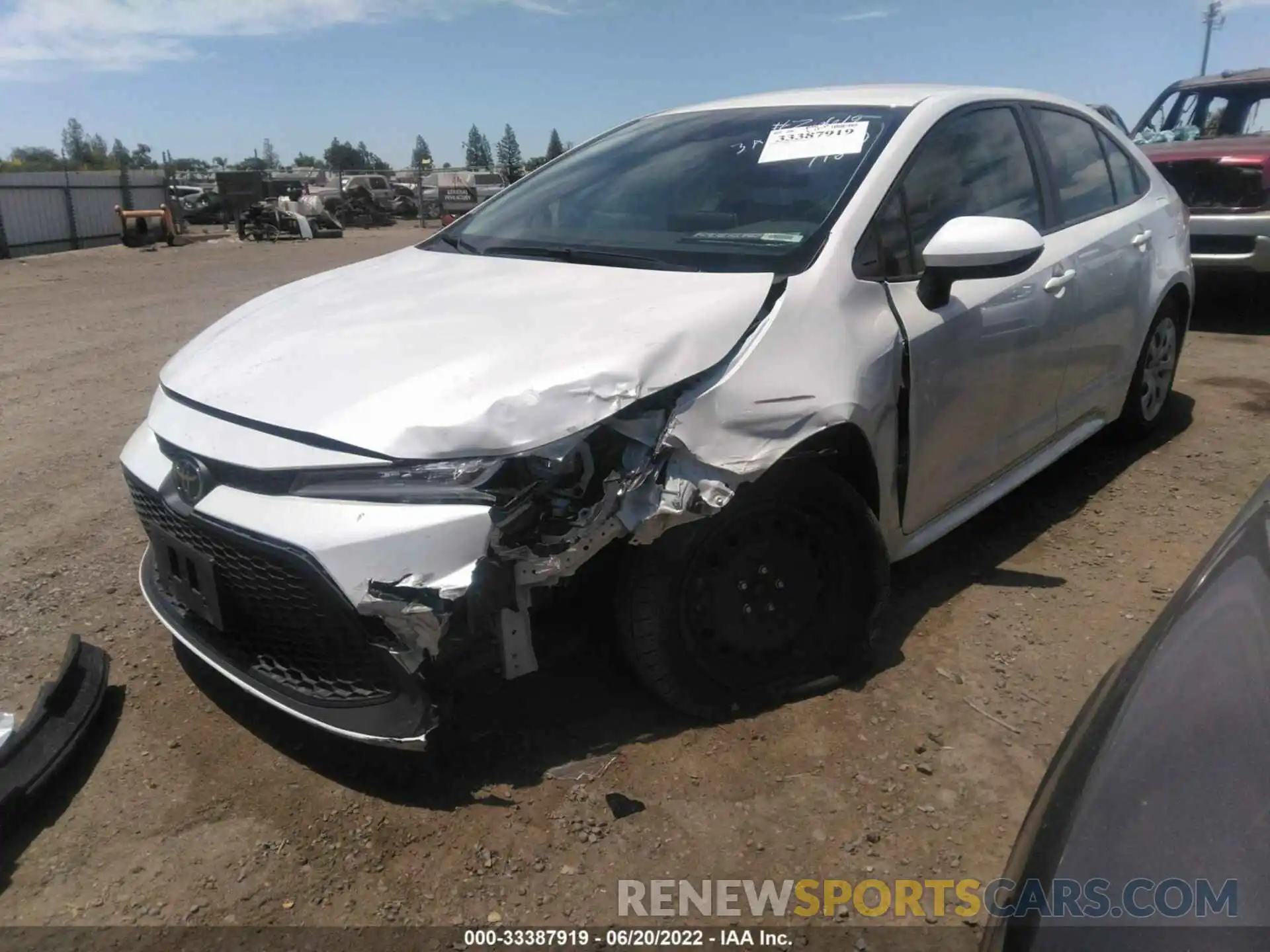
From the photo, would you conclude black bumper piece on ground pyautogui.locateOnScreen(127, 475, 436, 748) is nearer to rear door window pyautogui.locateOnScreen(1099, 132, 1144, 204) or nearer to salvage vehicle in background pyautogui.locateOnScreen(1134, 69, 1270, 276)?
rear door window pyautogui.locateOnScreen(1099, 132, 1144, 204)

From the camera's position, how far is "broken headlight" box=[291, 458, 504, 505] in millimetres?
2047

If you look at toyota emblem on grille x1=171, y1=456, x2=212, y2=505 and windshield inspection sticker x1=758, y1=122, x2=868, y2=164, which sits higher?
windshield inspection sticker x1=758, y1=122, x2=868, y2=164

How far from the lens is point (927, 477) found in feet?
9.58

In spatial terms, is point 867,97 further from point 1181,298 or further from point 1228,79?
point 1228,79

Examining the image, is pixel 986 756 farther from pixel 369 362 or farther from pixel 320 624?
pixel 369 362

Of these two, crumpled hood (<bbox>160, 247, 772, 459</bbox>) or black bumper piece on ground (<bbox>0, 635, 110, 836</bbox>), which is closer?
crumpled hood (<bbox>160, 247, 772, 459</bbox>)

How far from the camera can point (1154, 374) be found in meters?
4.60

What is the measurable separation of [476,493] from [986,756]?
4.84ft

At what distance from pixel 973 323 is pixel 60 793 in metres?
2.86

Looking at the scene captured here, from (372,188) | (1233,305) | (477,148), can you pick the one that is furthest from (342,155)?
(1233,305)

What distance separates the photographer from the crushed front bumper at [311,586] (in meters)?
2.02

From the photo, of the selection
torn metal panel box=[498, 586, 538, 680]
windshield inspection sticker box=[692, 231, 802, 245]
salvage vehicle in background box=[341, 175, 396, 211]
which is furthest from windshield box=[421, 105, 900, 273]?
salvage vehicle in background box=[341, 175, 396, 211]

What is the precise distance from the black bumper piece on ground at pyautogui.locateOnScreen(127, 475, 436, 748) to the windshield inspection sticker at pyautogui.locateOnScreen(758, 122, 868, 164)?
1933mm

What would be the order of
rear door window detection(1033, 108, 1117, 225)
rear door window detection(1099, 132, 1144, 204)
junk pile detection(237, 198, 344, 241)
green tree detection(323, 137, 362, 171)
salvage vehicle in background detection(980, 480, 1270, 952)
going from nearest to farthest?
salvage vehicle in background detection(980, 480, 1270, 952) < rear door window detection(1033, 108, 1117, 225) < rear door window detection(1099, 132, 1144, 204) < junk pile detection(237, 198, 344, 241) < green tree detection(323, 137, 362, 171)
